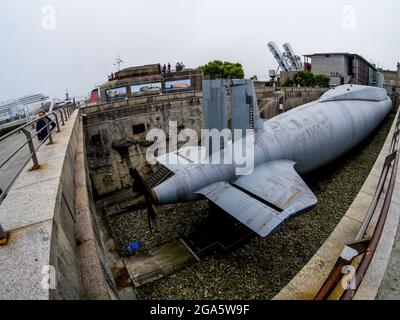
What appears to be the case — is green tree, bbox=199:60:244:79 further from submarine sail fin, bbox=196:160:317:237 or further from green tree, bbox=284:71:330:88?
submarine sail fin, bbox=196:160:317:237

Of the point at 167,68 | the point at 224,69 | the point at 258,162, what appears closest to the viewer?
the point at 258,162

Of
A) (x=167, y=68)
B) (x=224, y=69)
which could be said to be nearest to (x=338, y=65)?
(x=224, y=69)

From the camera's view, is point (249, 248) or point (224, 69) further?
point (224, 69)

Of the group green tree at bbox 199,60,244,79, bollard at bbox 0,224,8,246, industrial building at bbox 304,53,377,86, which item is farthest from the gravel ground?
industrial building at bbox 304,53,377,86

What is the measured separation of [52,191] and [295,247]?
944 cm

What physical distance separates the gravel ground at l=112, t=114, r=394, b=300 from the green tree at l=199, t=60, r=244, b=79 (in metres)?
50.8

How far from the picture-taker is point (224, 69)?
208ft

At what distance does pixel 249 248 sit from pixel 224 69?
58.3 meters

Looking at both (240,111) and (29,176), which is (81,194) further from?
(240,111)

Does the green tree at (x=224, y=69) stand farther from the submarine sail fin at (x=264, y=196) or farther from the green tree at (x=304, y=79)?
the submarine sail fin at (x=264, y=196)

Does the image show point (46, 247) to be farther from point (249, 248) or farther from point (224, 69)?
point (224, 69)

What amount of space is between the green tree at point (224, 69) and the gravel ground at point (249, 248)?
5079cm

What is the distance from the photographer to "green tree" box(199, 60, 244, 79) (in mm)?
62531
